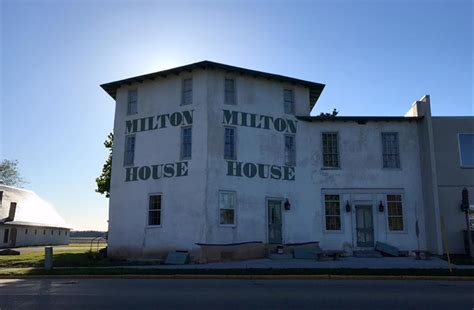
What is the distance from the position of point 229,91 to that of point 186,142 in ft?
11.3

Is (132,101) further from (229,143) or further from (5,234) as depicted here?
(5,234)

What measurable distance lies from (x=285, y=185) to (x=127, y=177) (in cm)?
833

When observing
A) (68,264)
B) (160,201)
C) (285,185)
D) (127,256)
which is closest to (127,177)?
(160,201)

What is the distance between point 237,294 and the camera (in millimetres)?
10602

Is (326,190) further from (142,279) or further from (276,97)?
(142,279)

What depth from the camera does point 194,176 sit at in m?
21.0

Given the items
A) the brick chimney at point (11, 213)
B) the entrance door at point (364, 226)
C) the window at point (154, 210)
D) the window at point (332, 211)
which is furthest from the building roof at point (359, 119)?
the brick chimney at point (11, 213)

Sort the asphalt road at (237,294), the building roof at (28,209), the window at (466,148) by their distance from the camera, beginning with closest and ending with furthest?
the asphalt road at (237,294), the window at (466,148), the building roof at (28,209)

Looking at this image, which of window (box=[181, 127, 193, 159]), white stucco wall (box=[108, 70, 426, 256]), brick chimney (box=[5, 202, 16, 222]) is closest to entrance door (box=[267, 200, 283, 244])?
white stucco wall (box=[108, 70, 426, 256])

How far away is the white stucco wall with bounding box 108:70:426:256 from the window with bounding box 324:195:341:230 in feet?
1.05

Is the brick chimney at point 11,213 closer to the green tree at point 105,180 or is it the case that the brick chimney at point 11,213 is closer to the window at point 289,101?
the green tree at point 105,180

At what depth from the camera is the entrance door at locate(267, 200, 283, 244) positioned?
21.8m

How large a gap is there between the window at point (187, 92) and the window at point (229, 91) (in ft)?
5.86

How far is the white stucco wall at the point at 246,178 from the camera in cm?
2097
